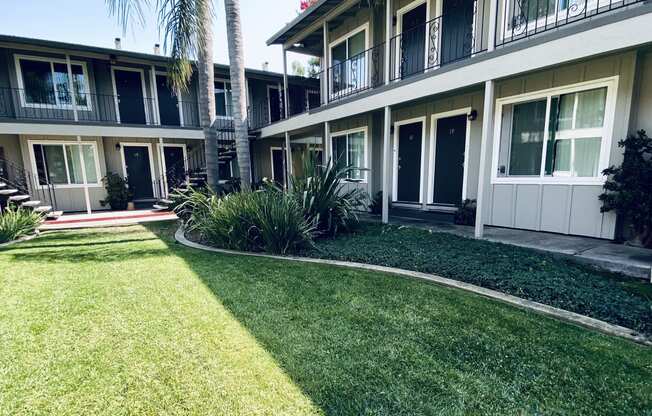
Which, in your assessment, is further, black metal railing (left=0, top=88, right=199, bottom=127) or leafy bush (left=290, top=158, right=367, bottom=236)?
black metal railing (left=0, top=88, right=199, bottom=127)

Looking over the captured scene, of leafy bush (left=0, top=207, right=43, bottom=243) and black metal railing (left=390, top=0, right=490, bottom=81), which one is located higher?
black metal railing (left=390, top=0, right=490, bottom=81)

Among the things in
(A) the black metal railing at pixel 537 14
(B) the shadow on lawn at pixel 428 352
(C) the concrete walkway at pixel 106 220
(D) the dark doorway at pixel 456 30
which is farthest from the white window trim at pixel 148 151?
(A) the black metal railing at pixel 537 14

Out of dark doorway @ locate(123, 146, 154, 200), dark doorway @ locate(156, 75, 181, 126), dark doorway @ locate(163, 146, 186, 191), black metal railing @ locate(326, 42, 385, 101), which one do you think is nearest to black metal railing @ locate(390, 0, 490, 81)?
black metal railing @ locate(326, 42, 385, 101)

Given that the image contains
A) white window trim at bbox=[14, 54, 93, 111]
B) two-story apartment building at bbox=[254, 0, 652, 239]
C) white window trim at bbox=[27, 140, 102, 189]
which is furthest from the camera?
white window trim at bbox=[27, 140, 102, 189]

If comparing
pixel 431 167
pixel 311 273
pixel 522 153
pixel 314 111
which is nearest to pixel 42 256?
pixel 311 273

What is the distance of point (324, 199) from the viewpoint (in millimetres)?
5742

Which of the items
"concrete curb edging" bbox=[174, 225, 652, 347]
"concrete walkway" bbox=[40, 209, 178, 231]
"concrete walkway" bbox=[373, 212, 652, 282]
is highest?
"concrete walkway" bbox=[373, 212, 652, 282]

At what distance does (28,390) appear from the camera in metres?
1.90

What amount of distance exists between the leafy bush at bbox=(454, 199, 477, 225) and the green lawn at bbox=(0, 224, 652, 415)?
3407mm

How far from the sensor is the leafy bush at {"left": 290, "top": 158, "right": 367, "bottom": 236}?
5.65 meters

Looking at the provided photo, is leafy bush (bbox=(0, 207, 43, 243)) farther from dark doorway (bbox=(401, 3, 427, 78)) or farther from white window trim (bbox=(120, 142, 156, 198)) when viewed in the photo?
dark doorway (bbox=(401, 3, 427, 78))

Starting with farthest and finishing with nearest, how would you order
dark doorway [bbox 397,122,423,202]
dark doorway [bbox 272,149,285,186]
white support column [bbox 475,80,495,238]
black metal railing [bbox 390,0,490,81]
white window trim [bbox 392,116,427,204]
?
1. dark doorway [bbox 272,149,285,186]
2. dark doorway [bbox 397,122,423,202]
3. white window trim [bbox 392,116,427,204]
4. black metal railing [bbox 390,0,490,81]
5. white support column [bbox 475,80,495,238]

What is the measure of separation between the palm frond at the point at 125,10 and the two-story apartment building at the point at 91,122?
5.27 metres

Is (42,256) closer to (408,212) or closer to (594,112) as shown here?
(408,212)
